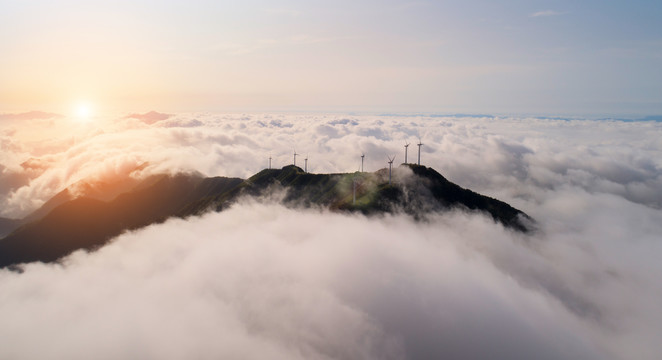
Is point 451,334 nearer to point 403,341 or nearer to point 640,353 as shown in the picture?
point 403,341

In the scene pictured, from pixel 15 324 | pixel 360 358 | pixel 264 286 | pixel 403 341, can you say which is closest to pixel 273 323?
pixel 264 286

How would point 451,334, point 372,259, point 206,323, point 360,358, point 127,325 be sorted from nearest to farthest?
point 360,358 → point 451,334 → point 206,323 → point 127,325 → point 372,259

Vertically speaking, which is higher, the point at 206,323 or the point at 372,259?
the point at 372,259

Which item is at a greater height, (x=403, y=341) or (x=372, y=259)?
(x=372, y=259)

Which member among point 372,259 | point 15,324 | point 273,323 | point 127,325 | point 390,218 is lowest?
point 15,324

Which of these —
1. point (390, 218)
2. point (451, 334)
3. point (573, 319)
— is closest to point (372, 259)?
point (390, 218)

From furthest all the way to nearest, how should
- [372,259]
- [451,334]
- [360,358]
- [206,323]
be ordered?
[372,259] → [206,323] → [451,334] → [360,358]

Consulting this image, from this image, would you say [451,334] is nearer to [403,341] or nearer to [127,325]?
[403,341]

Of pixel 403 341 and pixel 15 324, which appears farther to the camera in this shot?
pixel 15 324

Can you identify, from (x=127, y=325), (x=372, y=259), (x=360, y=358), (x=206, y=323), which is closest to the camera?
(x=360, y=358)

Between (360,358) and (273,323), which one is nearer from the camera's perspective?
(360,358)

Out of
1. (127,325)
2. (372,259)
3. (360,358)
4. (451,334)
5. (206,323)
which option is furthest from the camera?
(372,259)
